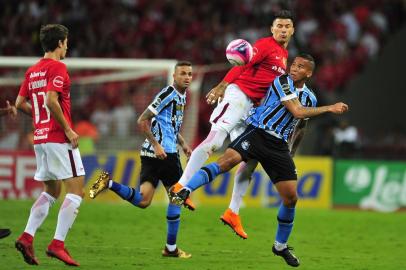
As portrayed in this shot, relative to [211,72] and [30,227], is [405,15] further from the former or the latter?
[30,227]

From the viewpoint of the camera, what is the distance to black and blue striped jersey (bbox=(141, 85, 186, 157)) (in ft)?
36.6

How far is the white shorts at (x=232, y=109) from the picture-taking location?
35.8 feet

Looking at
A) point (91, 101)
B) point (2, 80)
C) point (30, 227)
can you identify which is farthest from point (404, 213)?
point (30, 227)

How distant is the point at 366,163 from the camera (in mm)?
20422

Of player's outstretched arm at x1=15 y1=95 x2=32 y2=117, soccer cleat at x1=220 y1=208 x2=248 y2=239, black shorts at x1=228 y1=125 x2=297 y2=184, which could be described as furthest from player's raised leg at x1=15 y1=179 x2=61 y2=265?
black shorts at x1=228 y1=125 x2=297 y2=184

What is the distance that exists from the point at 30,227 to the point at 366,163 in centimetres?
1213

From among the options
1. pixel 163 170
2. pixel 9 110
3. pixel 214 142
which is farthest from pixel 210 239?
pixel 9 110

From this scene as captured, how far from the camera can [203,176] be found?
33.4 ft

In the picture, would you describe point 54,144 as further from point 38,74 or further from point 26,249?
point 26,249

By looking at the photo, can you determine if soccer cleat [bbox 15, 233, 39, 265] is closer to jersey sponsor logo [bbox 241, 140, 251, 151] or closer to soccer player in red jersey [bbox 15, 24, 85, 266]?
soccer player in red jersey [bbox 15, 24, 85, 266]

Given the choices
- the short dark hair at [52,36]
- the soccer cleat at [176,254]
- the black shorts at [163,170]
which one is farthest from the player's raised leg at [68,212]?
the black shorts at [163,170]

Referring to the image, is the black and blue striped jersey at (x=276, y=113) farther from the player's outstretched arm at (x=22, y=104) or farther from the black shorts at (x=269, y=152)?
the player's outstretched arm at (x=22, y=104)

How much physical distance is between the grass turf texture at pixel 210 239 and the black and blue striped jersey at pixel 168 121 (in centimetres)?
127

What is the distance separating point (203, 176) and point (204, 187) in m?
9.73
